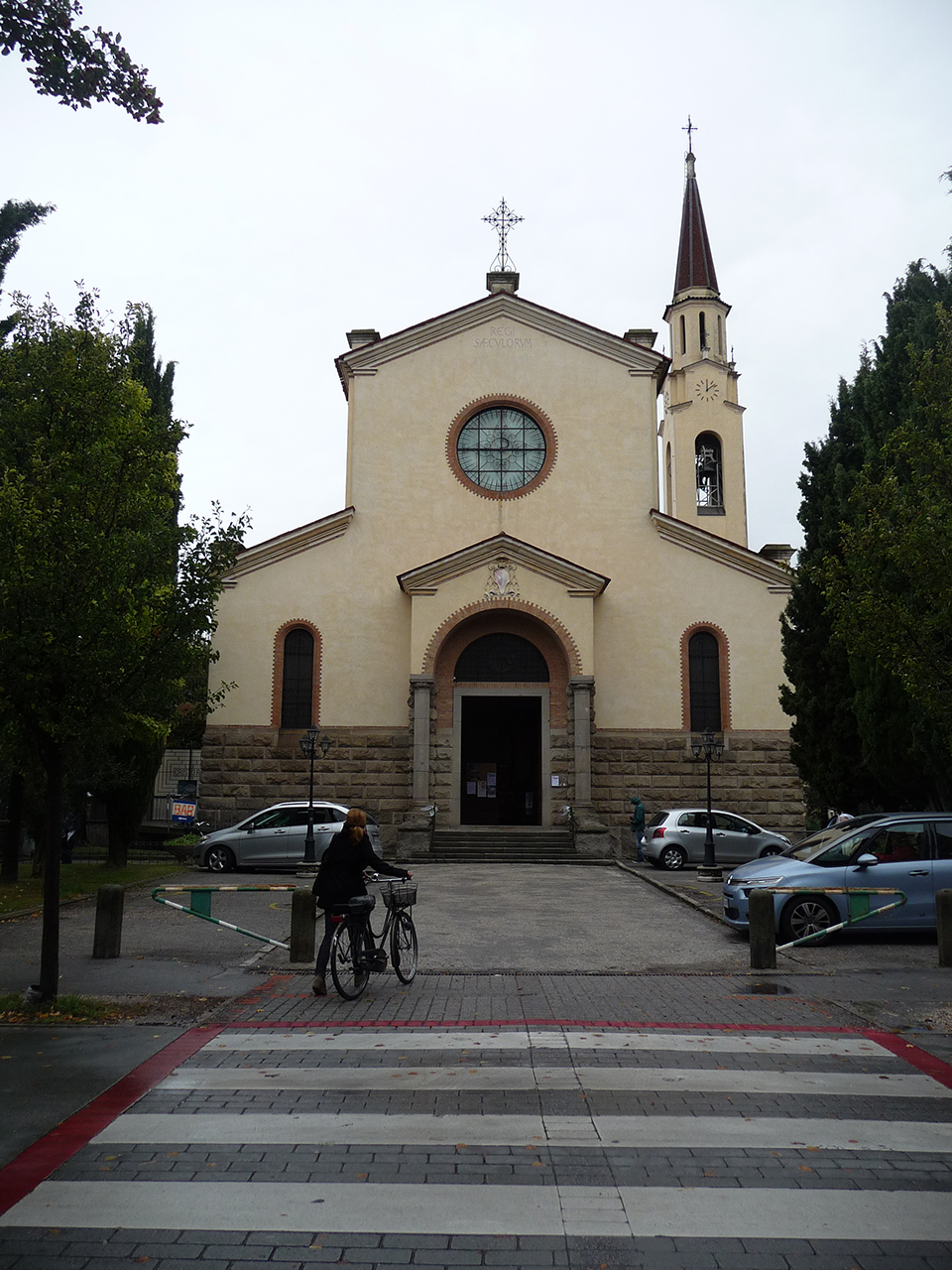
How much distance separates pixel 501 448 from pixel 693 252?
571 inches

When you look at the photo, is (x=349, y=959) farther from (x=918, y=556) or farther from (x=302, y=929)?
(x=918, y=556)

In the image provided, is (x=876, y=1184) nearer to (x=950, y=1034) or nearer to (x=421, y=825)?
(x=950, y=1034)

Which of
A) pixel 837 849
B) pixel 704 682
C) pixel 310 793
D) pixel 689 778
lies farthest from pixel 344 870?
pixel 704 682

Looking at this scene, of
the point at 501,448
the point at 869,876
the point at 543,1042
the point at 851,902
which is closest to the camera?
the point at 543,1042

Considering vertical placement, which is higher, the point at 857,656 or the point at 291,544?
the point at 291,544

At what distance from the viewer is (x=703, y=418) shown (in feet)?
113

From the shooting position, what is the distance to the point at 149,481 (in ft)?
35.6

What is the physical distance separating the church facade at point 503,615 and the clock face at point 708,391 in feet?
19.9

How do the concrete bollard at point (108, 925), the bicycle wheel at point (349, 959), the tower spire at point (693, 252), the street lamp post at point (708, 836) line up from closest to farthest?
the bicycle wheel at point (349, 959) → the concrete bollard at point (108, 925) → the street lamp post at point (708, 836) → the tower spire at point (693, 252)

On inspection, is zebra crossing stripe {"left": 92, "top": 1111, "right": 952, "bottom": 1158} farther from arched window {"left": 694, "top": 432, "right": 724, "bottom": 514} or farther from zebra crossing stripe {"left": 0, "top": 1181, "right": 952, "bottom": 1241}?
arched window {"left": 694, "top": 432, "right": 724, "bottom": 514}

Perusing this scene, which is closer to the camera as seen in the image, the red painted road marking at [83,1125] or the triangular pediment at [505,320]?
the red painted road marking at [83,1125]

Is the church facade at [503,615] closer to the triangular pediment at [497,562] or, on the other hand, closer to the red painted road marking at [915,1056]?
the triangular pediment at [497,562]

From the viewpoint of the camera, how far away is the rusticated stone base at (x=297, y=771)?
85.1 ft

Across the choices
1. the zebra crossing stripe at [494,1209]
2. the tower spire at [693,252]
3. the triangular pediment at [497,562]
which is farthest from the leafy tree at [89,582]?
the tower spire at [693,252]
